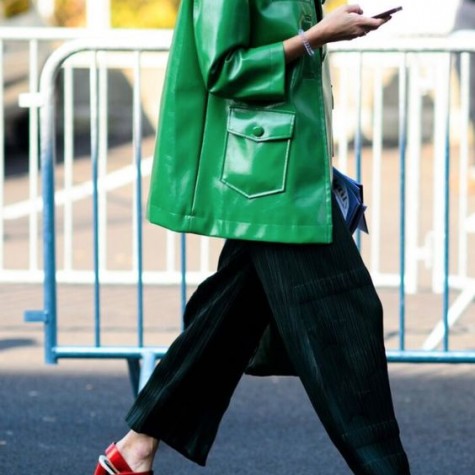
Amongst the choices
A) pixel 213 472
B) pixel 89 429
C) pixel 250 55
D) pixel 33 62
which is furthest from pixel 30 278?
pixel 250 55

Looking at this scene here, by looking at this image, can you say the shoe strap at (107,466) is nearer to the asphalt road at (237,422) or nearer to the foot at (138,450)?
the foot at (138,450)

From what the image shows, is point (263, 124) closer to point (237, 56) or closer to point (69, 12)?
point (237, 56)

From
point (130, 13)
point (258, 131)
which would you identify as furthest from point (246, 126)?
point (130, 13)

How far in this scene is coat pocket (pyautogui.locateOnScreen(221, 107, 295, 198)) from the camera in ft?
11.7

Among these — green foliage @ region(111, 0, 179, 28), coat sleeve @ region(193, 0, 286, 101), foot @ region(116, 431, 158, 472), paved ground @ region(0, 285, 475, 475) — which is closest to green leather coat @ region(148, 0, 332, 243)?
coat sleeve @ region(193, 0, 286, 101)

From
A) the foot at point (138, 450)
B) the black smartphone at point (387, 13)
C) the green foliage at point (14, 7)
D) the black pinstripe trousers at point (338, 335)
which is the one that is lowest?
the foot at point (138, 450)

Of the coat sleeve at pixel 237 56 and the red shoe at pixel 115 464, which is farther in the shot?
the red shoe at pixel 115 464

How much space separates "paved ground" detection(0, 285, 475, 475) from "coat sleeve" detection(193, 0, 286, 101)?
143 cm

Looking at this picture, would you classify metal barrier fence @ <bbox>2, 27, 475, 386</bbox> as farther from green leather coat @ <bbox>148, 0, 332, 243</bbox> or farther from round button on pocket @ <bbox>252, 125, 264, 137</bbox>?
round button on pocket @ <bbox>252, 125, 264, 137</bbox>

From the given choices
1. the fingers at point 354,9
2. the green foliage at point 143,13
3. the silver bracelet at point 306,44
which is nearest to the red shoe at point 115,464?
the silver bracelet at point 306,44

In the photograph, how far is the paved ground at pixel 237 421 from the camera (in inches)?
183

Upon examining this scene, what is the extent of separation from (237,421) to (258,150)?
1.77 metres

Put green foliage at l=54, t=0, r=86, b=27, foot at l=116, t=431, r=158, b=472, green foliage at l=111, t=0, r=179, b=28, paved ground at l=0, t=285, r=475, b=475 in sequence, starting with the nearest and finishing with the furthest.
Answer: foot at l=116, t=431, r=158, b=472 < paved ground at l=0, t=285, r=475, b=475 < green foliage at l=111, t=0, r=179, b=28 < green foliage at l=54, t=0, r=86, b=27

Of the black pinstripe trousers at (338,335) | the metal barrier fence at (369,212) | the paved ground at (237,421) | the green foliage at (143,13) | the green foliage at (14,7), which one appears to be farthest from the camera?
the green foliage at (143,13)
